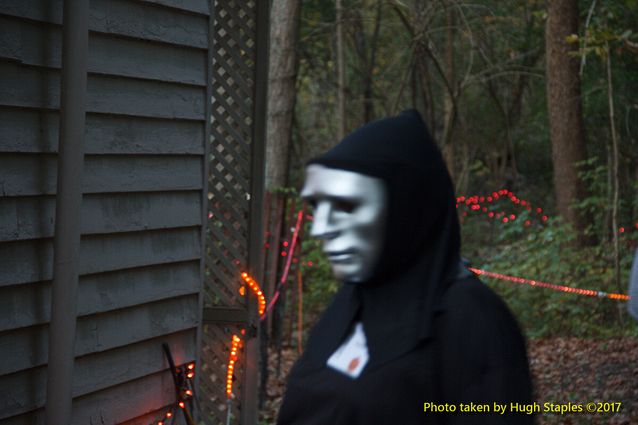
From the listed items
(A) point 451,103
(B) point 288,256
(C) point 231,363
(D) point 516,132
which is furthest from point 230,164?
(D) point 516,132

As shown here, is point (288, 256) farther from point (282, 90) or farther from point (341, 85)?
point (341, 85)

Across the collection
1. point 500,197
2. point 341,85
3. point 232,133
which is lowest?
point 500,197

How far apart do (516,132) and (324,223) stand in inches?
858

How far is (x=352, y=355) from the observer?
2.88 metres

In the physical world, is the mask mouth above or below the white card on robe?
above

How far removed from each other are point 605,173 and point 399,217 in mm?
15076

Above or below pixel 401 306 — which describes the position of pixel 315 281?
below

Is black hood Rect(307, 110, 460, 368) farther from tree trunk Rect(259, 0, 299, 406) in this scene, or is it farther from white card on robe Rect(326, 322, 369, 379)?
tree trunk Rect(259, 0, 299, 406)

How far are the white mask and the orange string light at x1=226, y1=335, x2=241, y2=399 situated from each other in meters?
4.24

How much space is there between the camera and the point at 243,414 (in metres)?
7.04

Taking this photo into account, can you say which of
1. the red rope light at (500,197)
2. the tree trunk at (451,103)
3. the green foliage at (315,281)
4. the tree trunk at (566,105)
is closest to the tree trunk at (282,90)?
the green foliage at (315,281)

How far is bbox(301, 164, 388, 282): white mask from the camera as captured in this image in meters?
2.80

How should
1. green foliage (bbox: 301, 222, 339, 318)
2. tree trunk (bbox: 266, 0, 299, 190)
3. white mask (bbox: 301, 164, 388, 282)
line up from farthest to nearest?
green foliage (bbox: 301, 222, 339, 318) < tree trunk (bbox: 266, 0, 299, 190) < white mask (bbox: 301, 164, 388, 282)

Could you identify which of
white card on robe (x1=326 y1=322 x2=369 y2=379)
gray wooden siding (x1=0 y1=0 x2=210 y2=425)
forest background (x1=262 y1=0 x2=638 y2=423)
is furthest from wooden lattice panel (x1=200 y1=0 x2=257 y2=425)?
white card on robe (x1=326 y1=322 x2=369 y2=379)
